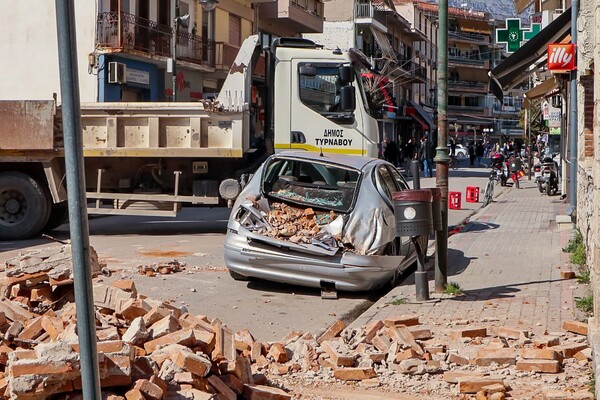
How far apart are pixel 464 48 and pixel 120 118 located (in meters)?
105

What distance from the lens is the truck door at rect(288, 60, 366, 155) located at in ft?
51.5

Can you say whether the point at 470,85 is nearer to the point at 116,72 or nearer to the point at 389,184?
the point at 116,72

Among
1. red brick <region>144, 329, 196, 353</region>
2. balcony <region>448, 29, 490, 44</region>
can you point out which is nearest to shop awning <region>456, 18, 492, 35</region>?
balcony <region>448, 29, 490, 44</region>

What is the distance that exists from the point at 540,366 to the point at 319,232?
13.8ft

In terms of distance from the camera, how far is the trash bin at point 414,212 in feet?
30.2

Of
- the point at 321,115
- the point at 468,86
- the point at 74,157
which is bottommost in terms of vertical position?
the point at 74,157

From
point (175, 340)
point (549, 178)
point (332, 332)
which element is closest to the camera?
point (175, 340)

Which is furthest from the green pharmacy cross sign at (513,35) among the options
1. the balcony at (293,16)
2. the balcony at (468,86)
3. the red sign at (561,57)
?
the balcony at (468,86)

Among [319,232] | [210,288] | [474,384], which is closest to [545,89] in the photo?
[319,232]

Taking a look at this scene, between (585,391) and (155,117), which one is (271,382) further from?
(155,117)

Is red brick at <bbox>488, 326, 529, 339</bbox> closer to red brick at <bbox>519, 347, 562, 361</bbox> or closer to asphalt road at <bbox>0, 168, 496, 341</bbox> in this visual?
red brick at <bbox>519, 347, 562, 361</bbox>

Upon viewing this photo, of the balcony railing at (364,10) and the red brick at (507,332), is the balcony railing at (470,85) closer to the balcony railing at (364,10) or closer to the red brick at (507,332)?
the balcony railing at (364,10)

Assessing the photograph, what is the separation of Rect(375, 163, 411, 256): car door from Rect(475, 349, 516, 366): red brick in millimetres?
3808

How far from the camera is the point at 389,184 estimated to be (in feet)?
38.9
